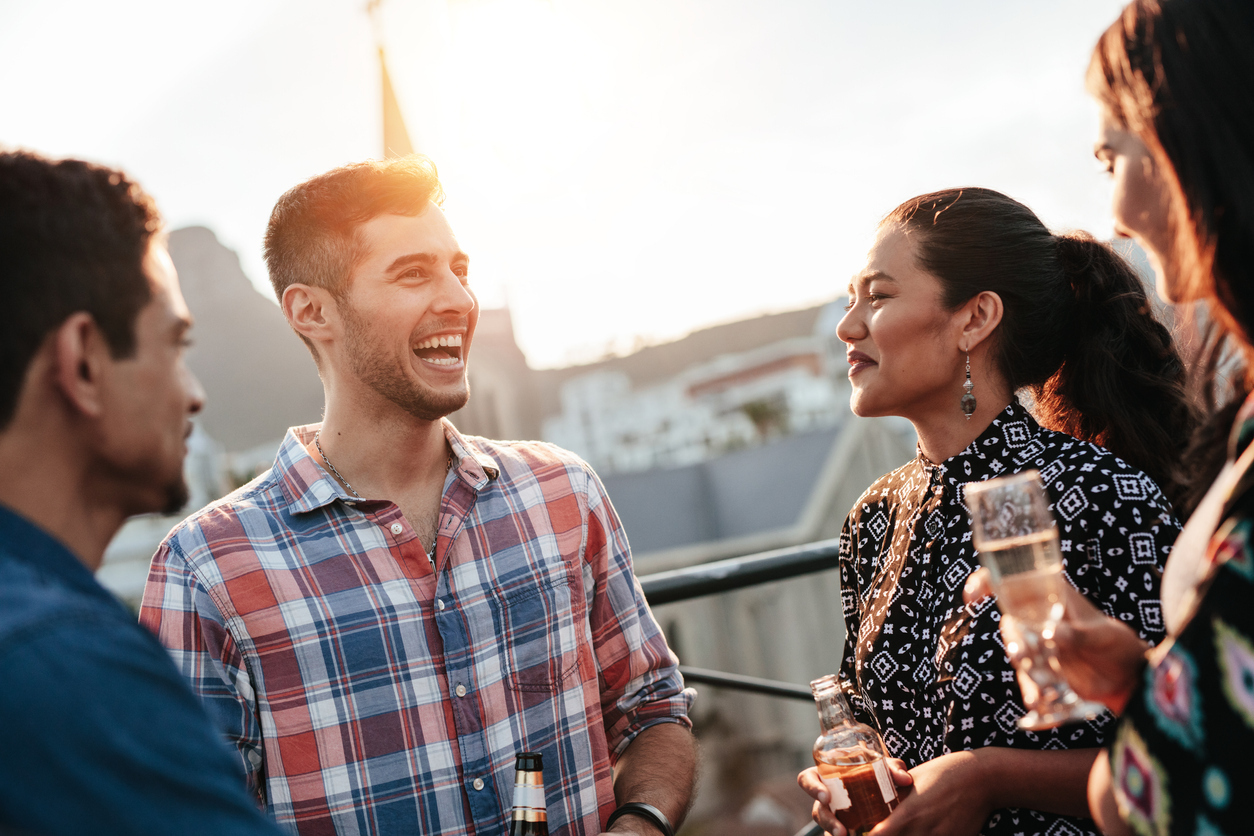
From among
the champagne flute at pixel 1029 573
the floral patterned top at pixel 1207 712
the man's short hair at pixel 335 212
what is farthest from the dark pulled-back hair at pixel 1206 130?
the man's short hair at pixel 335 212

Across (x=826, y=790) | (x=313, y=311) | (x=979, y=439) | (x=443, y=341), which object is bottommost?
(x=826, y=790)

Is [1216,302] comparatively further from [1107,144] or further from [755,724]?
[755,724]

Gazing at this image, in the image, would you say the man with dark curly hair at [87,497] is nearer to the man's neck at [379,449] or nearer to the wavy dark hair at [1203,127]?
the man's neck at [379,449]

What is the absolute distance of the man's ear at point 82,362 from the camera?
1154mm

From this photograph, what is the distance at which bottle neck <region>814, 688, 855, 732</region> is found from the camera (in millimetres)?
1840

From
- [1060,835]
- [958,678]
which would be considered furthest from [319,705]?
[1060,835]

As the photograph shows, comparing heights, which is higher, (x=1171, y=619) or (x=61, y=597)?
(x=61, y=597)

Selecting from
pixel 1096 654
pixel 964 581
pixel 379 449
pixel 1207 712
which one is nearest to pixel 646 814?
pixel 964 581

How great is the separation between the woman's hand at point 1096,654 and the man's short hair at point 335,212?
1828 millimetres

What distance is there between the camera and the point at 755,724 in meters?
33.1

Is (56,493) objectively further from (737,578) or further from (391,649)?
(737,578)

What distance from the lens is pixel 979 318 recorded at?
241 centimetres

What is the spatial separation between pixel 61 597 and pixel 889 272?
2.04m

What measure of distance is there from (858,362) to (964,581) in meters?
0.67
